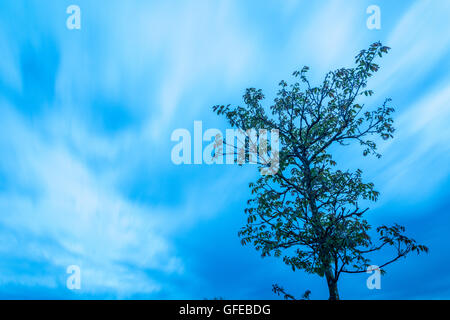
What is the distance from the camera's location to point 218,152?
12.1 metres

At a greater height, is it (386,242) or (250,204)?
(250,204)

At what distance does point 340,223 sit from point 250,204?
3.16 m

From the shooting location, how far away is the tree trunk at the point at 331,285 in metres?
9.83

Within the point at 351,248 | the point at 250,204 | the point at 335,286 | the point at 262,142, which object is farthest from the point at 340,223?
the point at 262,142

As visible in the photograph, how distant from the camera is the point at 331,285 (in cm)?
996

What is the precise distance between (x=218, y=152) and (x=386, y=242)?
660cm

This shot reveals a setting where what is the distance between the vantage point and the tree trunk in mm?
9828
